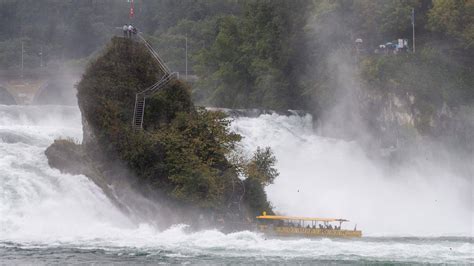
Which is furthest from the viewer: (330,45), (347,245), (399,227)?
(330,45)

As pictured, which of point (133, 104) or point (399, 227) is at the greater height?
point (133, 104)

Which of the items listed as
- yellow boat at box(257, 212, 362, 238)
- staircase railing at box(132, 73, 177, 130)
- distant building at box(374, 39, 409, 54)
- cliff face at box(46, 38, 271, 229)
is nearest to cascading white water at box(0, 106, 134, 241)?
cliff face at box(46, 38, 271, 229)

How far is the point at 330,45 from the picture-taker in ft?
303

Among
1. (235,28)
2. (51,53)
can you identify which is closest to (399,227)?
(235,28)

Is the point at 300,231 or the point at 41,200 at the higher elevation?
the point at 41,200

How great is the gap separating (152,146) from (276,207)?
1166cm

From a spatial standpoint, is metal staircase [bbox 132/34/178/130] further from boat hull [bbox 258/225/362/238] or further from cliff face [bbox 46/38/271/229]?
boat hull [bbox 258/225/362/238]

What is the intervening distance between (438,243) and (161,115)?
58.4 ft

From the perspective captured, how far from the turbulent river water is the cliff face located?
2.00 metres

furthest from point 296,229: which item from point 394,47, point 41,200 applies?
point 394,47

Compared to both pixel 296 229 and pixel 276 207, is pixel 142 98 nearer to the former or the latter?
pixel 276 207

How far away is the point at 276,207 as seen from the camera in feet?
221

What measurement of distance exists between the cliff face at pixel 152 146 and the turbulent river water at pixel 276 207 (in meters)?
2.00

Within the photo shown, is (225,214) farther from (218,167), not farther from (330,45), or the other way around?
(330,45)
